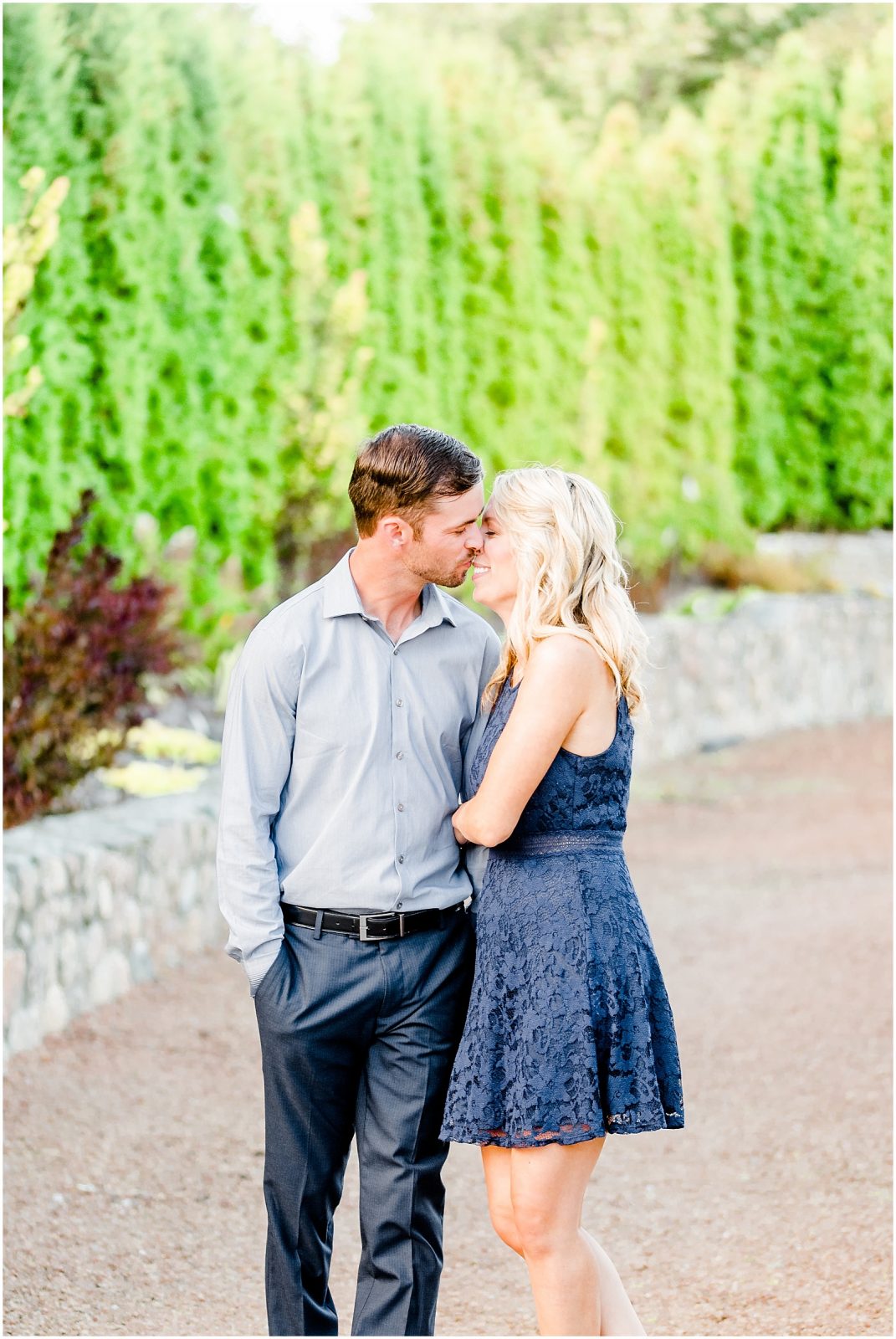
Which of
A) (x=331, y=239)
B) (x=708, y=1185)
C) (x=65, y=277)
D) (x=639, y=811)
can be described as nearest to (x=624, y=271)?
(x=331, y=239)

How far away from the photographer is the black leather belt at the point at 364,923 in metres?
2.59

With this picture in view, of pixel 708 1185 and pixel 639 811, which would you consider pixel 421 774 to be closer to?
pixel 708 1185

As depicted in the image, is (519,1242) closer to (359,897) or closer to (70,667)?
(359,897)

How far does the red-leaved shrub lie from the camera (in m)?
5.65

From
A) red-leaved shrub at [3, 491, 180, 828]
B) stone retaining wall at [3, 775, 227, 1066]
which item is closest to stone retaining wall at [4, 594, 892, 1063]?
stone retaining wall at [3, 775, 227, 1066]

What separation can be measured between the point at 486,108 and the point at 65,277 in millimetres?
4958

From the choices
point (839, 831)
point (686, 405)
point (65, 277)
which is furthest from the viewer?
point (686, 405)

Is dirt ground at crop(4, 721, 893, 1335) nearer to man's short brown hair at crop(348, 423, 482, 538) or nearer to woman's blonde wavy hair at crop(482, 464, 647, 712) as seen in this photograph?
woman's blonde wavy hair at crop(482, 464, 647, 712)

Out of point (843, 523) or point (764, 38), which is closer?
point (843, 523)

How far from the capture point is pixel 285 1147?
8.63 ft

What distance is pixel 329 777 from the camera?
2646 mm

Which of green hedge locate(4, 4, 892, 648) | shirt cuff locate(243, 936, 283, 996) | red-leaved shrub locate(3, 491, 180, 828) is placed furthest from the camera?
green hedge locate(4, 4, 892, 648)

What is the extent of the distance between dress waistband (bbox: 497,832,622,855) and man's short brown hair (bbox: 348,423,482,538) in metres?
0.59

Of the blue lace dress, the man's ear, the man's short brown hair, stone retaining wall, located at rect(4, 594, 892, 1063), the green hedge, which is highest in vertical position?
the green hedge
